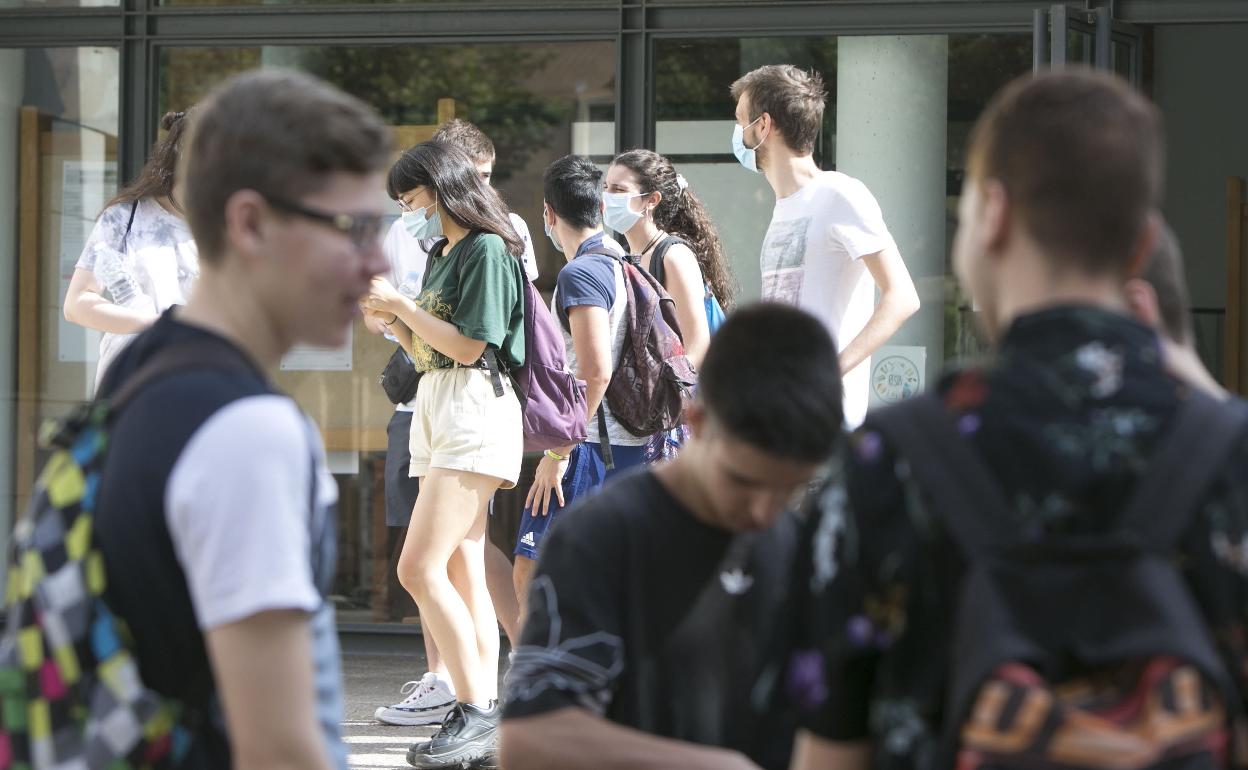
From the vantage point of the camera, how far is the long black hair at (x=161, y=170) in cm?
547

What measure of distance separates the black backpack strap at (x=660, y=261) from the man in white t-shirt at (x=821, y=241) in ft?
1.77

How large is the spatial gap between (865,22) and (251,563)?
20.7 feet

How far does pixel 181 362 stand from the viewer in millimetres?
1797

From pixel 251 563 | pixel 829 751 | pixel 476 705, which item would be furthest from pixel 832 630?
pixel 476 705

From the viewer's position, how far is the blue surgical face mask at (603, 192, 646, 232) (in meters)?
5.80

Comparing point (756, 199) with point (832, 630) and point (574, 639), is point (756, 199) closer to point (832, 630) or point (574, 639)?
point (574, 639)

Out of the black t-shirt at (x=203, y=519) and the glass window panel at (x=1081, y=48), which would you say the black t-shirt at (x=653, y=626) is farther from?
the glass window panel at (x=1081, y=48)

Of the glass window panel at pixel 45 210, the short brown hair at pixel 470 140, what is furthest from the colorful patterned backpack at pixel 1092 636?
the glass window panel at pixel 45 210

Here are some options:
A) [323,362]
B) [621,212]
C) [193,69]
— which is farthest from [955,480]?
[193,69]

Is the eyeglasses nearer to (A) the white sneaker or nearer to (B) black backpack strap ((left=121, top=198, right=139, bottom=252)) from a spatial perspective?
(B) black backpack strap ((left=121, top=198, right=139, bottom=252))

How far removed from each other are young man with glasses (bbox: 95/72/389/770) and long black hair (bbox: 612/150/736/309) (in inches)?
157

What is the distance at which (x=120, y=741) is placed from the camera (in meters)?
1.77

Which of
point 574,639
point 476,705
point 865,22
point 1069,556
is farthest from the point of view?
point 865,22

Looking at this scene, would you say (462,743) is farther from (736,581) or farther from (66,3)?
(66,3)
